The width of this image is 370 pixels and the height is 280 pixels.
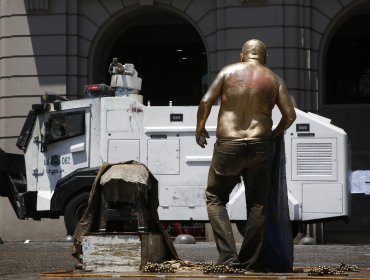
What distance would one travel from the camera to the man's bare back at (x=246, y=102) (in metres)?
8.98

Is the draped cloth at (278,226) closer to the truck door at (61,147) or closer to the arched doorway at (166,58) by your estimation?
the truck door at (61,147)

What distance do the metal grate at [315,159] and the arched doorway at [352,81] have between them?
562cm

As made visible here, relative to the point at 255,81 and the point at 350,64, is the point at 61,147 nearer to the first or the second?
the point at 350,64

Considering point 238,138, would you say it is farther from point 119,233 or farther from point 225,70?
point 119,233

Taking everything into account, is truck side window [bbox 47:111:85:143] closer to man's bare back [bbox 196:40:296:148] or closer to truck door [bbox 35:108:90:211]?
truck door [bbox 35:108:90:211]

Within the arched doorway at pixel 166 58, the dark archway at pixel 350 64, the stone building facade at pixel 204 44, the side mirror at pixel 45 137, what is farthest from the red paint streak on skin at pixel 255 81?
the arched doorway at pixel 166 58

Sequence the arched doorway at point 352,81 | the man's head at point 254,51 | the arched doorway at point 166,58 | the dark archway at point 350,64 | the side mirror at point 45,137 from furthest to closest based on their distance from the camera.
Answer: the arched doorway at point 166,58 → the dark archway at point 350,64 → the arched doorway at point 352,81 → the side mirror at point 45,137 → the man's head at point 254,51

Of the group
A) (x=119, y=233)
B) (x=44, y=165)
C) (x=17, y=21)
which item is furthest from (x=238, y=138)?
(x=17, y=21)

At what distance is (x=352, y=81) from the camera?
91.5 ft

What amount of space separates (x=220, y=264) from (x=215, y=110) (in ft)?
35.2

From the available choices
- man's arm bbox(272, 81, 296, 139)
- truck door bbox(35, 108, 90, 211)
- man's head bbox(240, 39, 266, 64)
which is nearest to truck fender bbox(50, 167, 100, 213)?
truck door bbox(35, 108, 90, 211)

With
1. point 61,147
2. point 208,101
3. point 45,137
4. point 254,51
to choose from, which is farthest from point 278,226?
point 45,137

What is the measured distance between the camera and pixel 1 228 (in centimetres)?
2511

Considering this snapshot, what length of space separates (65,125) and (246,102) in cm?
1164
